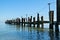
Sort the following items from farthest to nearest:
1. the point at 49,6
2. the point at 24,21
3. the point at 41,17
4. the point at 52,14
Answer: the point at 24,21 → the point at 41,17 → the point at 49,6 → the point at 52,14

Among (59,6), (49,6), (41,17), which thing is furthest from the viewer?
(41,17)

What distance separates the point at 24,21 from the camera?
7531cm

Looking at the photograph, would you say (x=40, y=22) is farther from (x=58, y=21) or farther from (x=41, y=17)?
(x=58, y=21)

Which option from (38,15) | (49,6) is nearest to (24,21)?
(38,15)

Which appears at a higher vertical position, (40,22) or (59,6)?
(59,6)

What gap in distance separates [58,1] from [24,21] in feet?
153

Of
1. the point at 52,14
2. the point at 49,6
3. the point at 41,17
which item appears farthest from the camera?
the point at 41,17

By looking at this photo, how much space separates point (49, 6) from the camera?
42.4 metres

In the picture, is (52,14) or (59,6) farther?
(52,14)

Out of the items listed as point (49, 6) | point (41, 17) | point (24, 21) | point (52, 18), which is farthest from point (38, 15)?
point (24, 21)

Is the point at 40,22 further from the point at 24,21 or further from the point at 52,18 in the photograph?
the point at 24,21

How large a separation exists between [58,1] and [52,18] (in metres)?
7.79

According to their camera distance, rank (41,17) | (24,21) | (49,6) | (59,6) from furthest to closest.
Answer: (24,21), (41,17), (49,6), (59,6)

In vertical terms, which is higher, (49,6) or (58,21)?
(49,6)
